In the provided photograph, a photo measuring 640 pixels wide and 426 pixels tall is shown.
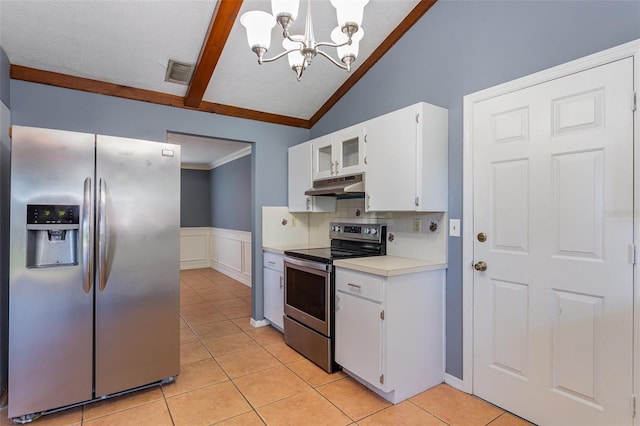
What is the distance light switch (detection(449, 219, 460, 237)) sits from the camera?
2.38 metres

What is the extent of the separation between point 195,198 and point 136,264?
545 centimetres

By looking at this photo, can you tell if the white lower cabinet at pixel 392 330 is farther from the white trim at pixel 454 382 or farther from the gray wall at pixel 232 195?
the gray wall at pixel 232 195

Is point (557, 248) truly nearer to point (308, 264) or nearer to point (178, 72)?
point (308, 264)

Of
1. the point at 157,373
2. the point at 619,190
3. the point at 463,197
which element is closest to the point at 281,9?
the point at 463,197

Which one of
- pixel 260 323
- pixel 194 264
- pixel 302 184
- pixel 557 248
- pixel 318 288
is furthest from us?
pixel 194 264

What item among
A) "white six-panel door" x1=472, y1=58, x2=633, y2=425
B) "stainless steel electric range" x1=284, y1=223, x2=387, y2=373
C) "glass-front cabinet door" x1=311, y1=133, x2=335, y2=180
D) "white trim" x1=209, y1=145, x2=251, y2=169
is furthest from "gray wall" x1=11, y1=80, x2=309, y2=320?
"white six-panel door" x1=472, y1=58, x2=633, y2=425

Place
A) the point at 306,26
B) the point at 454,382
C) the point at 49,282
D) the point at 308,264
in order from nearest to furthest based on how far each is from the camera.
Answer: the point at 306,26 < the point at 49,282 < the point at 454,382 < the point at 308,264

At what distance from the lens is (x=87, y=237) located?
83.1 inches

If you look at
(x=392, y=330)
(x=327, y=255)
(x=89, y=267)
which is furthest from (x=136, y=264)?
(x=392, y=330)

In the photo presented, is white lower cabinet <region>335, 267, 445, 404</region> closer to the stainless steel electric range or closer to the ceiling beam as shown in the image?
the stainless steel electric range

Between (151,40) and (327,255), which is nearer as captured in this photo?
(151,40)

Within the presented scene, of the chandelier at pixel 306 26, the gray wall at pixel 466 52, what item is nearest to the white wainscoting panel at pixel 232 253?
the gray wall at pixel 466 52

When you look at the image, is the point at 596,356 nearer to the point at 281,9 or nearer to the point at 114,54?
the point at 281,9

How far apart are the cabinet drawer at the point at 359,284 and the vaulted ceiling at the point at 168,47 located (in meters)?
1.93
